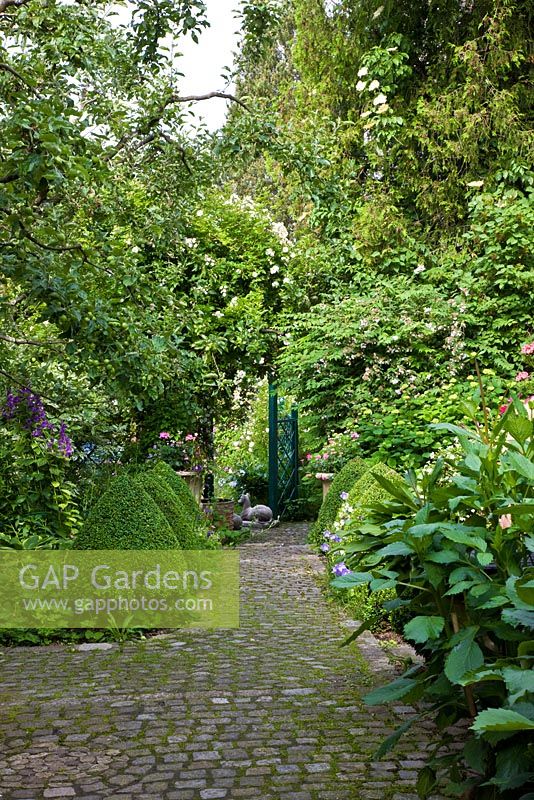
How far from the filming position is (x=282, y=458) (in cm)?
1243

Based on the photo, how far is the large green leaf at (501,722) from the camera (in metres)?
1.47

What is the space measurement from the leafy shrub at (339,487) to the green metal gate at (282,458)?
2941 millimetres

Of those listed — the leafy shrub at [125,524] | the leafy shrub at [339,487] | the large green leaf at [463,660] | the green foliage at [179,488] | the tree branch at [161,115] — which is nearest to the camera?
the large green leaf at [463,660]

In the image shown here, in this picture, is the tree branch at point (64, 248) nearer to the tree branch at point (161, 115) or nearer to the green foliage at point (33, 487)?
the tree branch at point (161, 115)

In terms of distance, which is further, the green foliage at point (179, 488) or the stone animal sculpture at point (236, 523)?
the stone animal sculpture at point (236, 523)

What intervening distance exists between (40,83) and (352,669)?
3.94m

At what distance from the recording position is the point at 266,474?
516 inches

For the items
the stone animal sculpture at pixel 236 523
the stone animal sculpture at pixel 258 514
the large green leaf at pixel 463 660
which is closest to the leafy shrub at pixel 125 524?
the large green leaf at pixel 463 660

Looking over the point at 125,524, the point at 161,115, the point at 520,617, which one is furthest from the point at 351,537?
the point at 161,115

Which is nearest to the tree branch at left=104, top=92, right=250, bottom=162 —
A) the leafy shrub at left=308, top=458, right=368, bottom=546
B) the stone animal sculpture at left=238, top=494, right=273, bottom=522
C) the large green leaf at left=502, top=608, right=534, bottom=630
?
the leafy shrub at left=308, top=458, right=368, bottom=546

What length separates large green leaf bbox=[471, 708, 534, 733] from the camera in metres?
1.47

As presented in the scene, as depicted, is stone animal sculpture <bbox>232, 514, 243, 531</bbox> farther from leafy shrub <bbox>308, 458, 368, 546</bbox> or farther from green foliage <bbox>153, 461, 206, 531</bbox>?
green foliage <bbox>153, 461, 206, 531</bbox>

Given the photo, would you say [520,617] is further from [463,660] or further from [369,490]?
[369,490]

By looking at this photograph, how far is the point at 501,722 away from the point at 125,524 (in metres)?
4.19
